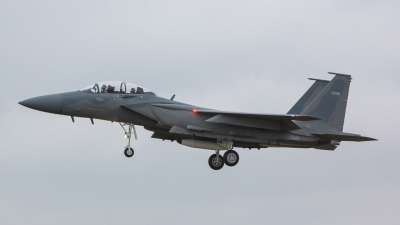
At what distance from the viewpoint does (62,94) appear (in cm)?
3098

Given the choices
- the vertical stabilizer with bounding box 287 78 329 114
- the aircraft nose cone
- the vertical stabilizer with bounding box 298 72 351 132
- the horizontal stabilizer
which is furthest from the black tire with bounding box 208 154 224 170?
the aircraft nose cone

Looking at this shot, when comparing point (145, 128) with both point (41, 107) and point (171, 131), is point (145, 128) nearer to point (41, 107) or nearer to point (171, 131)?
point (171, 131)

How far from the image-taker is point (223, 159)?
31953 millimetres

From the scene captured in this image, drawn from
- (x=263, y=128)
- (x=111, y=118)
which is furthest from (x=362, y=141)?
(x=111, y=118)

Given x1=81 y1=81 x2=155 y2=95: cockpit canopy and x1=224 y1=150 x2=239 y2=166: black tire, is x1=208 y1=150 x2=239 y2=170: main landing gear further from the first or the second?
x1=81 y1=81 x2=155 y2=95: cockpit canopy

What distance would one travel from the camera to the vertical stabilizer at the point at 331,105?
107ft

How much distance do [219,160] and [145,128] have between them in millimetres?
2890

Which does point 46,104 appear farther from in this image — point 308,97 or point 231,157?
point 308,97

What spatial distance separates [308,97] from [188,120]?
18.5 ft

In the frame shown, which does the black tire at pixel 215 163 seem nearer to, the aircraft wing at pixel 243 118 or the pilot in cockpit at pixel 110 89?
the aircraft wing at pixel 243 118

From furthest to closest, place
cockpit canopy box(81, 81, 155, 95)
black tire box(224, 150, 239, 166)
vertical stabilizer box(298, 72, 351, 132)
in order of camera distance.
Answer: vertical stabilizer box(298, 72, 351, 132) < black tire box(224, 150, 239, 166) < cockpit canopy box(81, 81, 155, 95)

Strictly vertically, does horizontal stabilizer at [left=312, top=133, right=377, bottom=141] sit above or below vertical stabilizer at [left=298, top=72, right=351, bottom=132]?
below

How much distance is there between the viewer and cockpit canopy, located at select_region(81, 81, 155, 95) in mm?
31078

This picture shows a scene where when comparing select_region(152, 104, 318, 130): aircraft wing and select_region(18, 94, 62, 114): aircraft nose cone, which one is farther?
select_region(152, 104, 318, 130): aircraft wing
